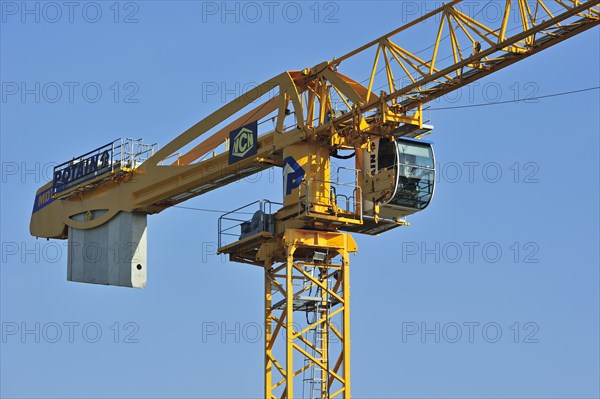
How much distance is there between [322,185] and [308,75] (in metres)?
3.25

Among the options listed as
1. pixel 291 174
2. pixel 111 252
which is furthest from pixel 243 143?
pixel 111 252

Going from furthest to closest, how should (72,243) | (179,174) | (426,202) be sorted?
(72,243) → (179,174) → (426,202)

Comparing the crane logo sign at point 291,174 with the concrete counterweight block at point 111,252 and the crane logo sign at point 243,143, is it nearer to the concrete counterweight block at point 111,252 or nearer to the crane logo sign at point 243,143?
the crane logo sign at point 243,143

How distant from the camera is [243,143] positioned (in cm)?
4925

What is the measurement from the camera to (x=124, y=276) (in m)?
54.0

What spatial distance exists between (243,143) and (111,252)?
7781 millimetres

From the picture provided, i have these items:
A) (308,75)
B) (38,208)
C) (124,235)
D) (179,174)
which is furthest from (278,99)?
(38,208)

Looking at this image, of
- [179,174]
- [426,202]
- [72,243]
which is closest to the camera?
[426,202]

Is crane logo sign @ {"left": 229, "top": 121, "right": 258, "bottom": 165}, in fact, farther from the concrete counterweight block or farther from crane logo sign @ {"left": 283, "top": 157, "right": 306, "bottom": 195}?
the concrete counterweight block

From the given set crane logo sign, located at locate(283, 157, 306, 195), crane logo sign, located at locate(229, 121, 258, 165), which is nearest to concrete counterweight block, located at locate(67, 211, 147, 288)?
crane logo sign, located at locate(229, 121, 258, 165)

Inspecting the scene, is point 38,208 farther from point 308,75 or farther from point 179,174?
point 308,75

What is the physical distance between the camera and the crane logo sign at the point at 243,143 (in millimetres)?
48906

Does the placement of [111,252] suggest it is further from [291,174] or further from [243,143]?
[291,174]

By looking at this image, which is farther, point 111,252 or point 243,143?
point 111,252
